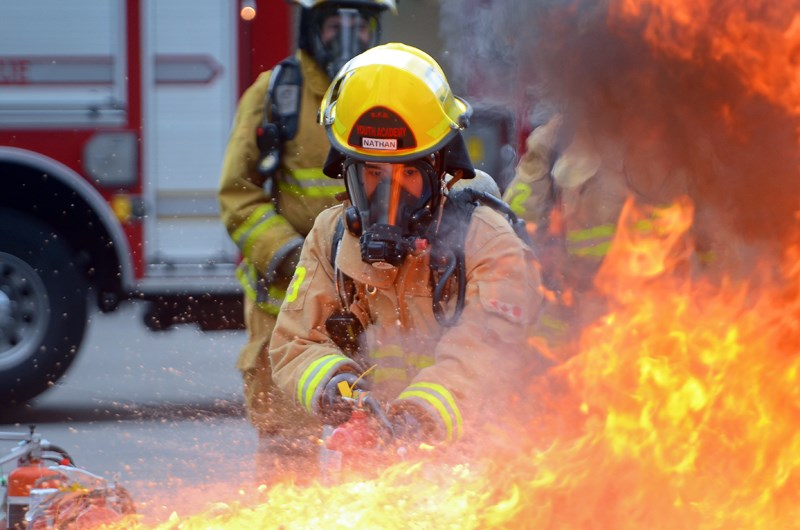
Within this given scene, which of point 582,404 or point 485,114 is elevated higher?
point 485,114

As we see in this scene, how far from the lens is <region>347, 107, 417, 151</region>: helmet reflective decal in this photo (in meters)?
3.57

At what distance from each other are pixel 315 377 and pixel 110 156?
4.18 metres

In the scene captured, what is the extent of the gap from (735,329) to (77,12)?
482cm

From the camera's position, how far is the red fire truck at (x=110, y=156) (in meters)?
7.36

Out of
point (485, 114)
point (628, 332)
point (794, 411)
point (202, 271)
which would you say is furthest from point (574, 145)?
point (202, 271)

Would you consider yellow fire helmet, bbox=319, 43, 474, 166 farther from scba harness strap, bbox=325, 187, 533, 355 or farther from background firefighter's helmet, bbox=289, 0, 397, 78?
background firefighter's helmet, bbox=289, 0, 397, 78

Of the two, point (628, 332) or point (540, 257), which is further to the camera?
point (540, 257)

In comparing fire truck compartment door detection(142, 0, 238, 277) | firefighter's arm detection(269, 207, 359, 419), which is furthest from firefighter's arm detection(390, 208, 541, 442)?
fire truck compartment door detection(142, 0, 238, 277)

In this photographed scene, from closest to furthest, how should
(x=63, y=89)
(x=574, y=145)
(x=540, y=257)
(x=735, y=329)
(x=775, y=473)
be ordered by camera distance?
(x=775, y=473), (x=735, y=329), (x=574, y=145), (x=540, y=257), (x=63, y=89)

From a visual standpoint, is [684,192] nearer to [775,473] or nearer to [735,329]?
[735,329]

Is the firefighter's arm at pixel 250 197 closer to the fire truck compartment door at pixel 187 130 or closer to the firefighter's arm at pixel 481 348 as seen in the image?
the firefighter's arm at pixel 481 348

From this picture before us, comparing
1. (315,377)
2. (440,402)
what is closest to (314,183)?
(315,377)

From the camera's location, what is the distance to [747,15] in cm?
325

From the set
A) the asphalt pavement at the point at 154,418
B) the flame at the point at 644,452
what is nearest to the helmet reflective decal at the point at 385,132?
the flame at the point at 644,452
